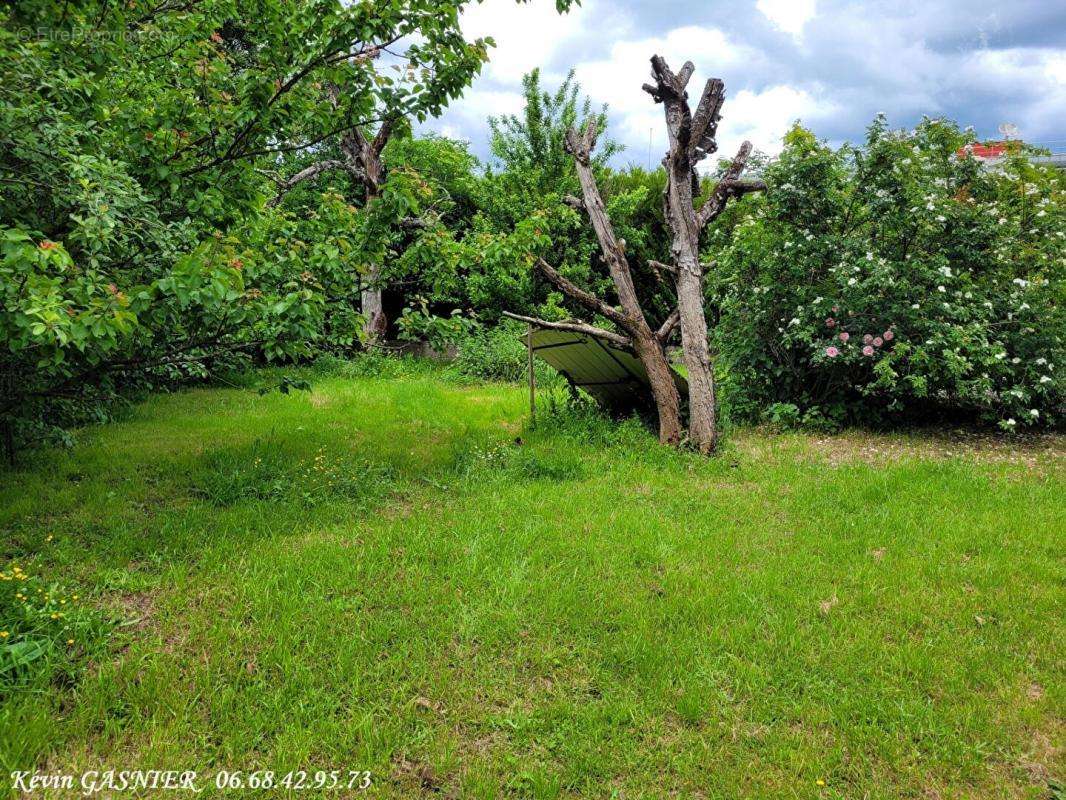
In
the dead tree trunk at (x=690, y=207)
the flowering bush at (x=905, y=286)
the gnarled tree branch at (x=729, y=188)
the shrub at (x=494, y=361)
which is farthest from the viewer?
the shrub at (x=494, y=361)

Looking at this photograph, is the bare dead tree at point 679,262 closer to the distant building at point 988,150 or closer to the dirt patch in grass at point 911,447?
the dirt patch in grass at point 911,447

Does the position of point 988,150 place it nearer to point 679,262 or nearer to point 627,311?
point 679,262

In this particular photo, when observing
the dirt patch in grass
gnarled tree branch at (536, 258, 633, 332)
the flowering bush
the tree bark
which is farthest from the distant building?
gnarled tree branch at (536, 258, 633, 332)

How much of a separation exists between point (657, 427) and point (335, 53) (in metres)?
5.24

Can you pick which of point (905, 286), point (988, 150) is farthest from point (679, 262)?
point (988, 150)

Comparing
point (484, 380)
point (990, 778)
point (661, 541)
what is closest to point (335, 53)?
point (661, 541)

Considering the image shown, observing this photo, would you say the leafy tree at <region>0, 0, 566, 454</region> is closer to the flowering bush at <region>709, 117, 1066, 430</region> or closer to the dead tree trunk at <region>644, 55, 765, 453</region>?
the dead tree trunk at <region>644, 55, 765, 453</region>

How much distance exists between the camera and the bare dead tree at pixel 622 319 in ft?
23.0

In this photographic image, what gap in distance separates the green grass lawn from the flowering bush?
5.51 ft

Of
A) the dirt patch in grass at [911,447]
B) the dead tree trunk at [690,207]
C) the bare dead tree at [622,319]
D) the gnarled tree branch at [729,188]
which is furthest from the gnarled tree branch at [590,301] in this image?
the dirt patch in grass at [911,447]

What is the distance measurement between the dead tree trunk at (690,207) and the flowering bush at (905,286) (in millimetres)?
1677

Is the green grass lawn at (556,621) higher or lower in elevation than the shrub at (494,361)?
lower

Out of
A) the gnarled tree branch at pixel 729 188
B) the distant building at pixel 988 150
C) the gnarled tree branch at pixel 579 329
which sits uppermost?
the distant building at pixel 988 150

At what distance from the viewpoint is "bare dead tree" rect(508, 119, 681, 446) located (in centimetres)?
700
